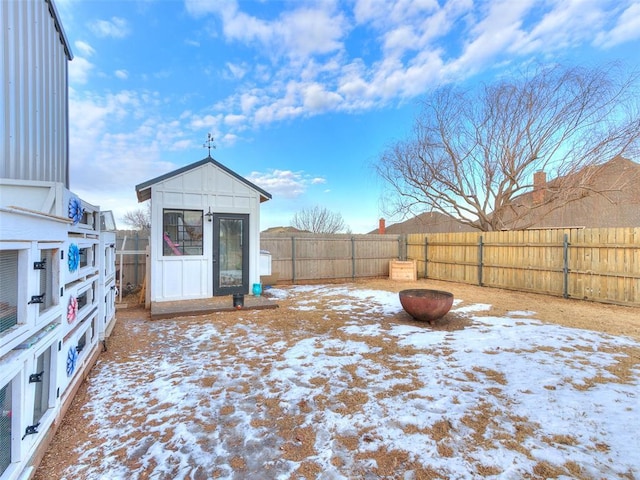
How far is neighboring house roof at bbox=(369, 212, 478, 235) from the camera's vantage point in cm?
1397

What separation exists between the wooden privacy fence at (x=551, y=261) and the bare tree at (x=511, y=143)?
109 inches

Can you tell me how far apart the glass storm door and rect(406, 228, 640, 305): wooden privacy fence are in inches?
295

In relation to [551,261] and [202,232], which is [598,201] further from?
[202,232]

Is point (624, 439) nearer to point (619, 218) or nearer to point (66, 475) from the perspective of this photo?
point (66, 475)

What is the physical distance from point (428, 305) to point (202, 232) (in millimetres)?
5256

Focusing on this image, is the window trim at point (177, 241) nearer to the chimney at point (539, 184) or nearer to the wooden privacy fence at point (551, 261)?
the wooden privacy fence at point (551, 261)

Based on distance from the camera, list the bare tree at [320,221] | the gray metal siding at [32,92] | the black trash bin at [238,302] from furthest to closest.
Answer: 1. the bare tree at [320,221]
2. the black trash bin at [238,302]
3. the gray metal siding at [32,92]

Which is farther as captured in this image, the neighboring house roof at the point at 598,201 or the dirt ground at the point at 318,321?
the neighboring house roof at the point at 598,201

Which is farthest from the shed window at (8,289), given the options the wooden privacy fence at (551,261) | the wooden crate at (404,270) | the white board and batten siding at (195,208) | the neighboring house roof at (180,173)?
the wooden crate at (404,270)

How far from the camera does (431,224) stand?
45.7 feet

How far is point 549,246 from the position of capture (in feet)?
26.4

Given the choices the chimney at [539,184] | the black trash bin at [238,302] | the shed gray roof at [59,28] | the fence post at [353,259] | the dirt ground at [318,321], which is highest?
the shed gray roof at [59,28]

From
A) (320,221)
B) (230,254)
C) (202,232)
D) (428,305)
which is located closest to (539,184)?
(428,305)

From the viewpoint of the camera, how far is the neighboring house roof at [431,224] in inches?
550
